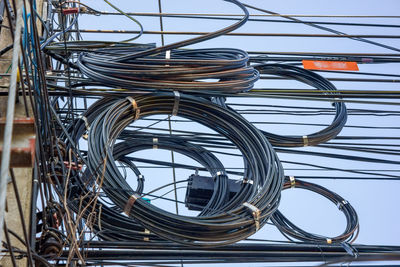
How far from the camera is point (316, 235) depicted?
6.17 metres

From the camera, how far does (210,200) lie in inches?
234

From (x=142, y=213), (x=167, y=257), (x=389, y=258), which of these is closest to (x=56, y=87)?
(x=142, y=213)

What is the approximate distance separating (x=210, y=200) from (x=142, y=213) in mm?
1147

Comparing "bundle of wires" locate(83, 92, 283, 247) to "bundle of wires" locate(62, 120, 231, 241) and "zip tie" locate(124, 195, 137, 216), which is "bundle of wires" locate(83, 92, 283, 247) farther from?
"bundle of wires" locate(62, 120, 231, 241)

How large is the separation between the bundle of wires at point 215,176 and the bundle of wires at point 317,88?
0.36 meters

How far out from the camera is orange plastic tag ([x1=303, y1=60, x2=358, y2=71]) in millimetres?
6734

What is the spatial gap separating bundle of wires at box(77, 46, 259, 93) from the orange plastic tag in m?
1.04

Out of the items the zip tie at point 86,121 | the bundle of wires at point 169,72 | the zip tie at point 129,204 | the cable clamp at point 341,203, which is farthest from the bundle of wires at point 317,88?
the zip tie at point 129,204

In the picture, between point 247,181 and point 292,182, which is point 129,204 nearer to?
point 247,181

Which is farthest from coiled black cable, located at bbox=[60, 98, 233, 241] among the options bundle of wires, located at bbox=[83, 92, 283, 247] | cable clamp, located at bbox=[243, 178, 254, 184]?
A: cable clamp, located at bbox=[243, 178, 254, 184]

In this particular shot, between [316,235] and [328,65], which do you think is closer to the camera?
[316,235]

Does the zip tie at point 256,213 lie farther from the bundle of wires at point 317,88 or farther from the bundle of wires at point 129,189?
the bundle of wires at point 317,88

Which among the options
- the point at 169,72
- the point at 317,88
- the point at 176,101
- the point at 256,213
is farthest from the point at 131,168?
the point at 317,88

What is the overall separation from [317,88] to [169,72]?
1.91 meters
